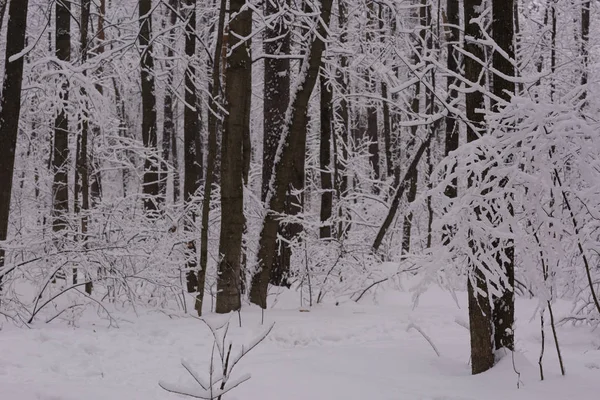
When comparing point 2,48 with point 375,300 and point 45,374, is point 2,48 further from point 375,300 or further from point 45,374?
point 45,374

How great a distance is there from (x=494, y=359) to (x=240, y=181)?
13.5 feet

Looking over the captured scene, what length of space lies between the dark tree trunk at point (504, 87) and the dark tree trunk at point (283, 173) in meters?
3.56

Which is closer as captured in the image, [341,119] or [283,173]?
[283,173]

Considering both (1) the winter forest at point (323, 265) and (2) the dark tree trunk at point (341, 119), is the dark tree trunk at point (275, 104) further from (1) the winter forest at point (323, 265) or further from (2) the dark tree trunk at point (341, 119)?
(2) the dark tree trunk at point (341, 119)

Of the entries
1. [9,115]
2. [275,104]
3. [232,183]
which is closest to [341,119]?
[275,104]

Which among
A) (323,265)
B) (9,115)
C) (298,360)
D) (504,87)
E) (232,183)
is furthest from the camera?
(323,265)

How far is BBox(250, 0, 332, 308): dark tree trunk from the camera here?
8.12 m

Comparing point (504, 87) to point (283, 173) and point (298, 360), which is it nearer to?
point (298, 360)

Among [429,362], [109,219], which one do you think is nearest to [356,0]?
[109,219]

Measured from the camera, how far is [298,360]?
528cm

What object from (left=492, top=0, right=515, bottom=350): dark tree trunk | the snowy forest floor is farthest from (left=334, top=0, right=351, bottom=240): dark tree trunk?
(left=492, top=0, right=515, bottom=350): dark tree trunk

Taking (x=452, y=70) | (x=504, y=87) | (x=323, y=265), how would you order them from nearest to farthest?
(x=504, y=87) → (x=452, y=70) → (x=323, y=265)

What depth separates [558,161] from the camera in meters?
3.84

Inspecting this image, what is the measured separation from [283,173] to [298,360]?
3.54 meters
